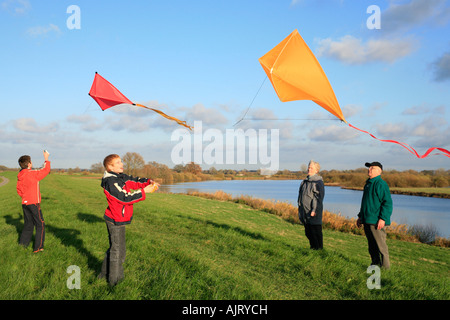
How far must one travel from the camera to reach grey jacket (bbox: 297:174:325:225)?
6594 millimetres

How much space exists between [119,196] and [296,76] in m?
4.33

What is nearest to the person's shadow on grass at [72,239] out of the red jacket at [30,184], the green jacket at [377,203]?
the red jacket at [30,184]

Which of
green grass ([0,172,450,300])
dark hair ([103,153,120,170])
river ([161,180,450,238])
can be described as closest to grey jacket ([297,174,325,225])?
green grass ([0,172,450,300])

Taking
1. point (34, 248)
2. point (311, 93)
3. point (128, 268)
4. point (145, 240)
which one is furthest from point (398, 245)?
point (34, 248)

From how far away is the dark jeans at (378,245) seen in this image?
5.77m

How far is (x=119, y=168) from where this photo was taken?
4336 millimetres

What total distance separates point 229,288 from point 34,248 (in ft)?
14.1

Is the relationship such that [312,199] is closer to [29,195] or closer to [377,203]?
[377,203]

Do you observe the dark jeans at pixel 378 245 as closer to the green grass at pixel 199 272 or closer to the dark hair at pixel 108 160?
the green grass at pixel 199 272

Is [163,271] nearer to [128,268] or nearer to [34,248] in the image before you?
[128,268]

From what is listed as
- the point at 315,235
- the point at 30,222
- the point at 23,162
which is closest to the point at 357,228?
the point at 315,235

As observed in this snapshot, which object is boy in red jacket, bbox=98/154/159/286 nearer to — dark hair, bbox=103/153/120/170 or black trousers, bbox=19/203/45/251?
dark hair, bbox=103/153/120/170

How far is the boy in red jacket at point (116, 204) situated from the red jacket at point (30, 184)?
3.01 meters

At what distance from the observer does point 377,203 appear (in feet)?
19.0
